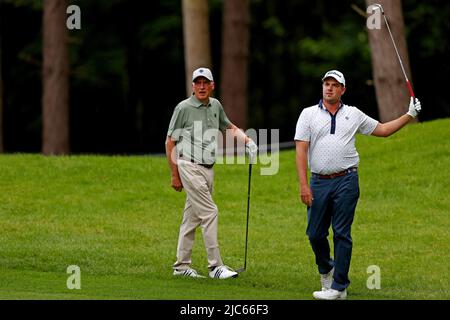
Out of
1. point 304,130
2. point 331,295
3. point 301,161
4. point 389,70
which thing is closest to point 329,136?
point 304,130

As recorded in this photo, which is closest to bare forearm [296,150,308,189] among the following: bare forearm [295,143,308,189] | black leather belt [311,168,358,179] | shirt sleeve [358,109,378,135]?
bare forearm [295,143,308,189]

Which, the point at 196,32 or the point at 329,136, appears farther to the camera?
the point at 196,32

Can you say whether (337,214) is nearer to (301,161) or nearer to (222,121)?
(301,161)

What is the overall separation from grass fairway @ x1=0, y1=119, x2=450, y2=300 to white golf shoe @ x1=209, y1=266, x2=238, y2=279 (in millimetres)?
207

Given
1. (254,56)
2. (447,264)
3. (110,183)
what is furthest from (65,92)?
(447,264)

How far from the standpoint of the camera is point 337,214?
1181cm

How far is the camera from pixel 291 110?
1902 inches

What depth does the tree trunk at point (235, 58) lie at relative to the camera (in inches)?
1232

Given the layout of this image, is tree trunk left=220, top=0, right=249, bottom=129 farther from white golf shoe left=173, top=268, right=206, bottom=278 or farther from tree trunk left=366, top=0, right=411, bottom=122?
white golf shoe left=173, top=268, right=206, bottom=278

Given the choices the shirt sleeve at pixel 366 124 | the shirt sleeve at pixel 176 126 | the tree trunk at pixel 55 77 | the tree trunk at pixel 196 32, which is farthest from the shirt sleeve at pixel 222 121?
the tree trunk at pixel 55 77

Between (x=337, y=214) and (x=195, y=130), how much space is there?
2.10m

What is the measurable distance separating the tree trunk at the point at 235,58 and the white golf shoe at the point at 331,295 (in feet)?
63.8

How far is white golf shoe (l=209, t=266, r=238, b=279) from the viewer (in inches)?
528

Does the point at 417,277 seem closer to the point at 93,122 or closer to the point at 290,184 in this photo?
the point at 290,184
